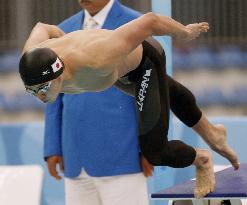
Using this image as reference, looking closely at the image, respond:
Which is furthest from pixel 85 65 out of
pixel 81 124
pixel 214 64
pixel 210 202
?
pixel 214 64

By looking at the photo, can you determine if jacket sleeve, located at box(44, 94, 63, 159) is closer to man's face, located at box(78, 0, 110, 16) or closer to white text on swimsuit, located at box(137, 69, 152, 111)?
man's face, located at box(78, 0, 110, 16)

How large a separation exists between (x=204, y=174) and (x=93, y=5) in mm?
941

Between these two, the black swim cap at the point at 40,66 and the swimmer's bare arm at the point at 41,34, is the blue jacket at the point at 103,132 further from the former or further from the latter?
the black swim cap at the point at 40,66

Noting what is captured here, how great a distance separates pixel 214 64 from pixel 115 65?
2.15m

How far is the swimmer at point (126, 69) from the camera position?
4.24 meters

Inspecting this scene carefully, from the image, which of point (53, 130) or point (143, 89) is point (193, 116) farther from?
point (53, 130)

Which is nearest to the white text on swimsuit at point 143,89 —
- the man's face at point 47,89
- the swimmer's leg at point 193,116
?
the swimmer's leg at point 193,116

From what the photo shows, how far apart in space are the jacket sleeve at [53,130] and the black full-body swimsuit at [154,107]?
0.55m

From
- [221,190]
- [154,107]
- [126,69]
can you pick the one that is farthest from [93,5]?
[221,190]

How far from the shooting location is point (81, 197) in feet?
16.5

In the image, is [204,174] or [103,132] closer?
[204,174]

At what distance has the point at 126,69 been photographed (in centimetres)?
459

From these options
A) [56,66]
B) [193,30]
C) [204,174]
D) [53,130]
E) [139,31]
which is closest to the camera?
[56,66]

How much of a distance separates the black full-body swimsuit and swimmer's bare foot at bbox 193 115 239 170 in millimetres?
195
